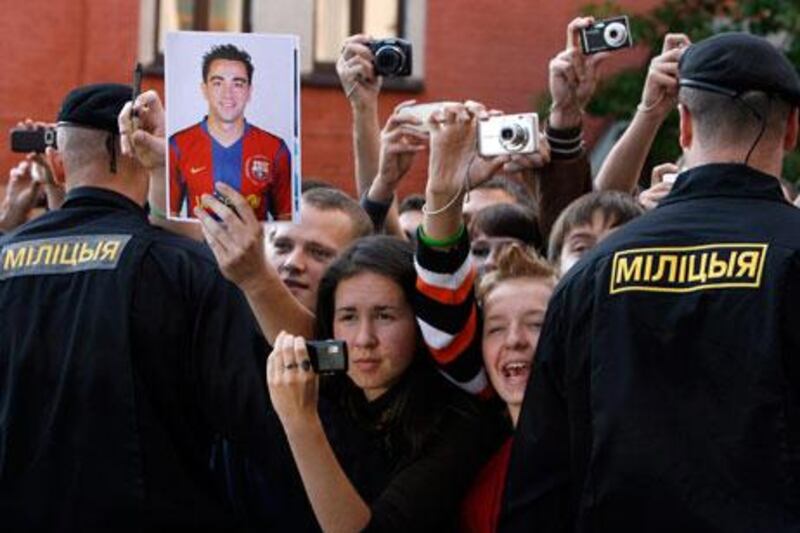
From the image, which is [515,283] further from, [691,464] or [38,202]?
[38,202]

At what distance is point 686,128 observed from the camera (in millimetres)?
3471

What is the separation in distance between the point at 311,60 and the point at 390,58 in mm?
9099

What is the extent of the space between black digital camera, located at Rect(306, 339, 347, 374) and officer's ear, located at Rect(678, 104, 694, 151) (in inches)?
32.4

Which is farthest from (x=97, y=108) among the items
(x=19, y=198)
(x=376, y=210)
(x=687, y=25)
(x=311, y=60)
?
(x=311, y=60)

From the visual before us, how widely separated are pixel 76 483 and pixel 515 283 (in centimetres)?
115

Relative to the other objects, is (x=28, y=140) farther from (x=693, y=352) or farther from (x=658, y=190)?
(x=693, y=352)

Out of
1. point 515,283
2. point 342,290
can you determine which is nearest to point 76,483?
point 342,290

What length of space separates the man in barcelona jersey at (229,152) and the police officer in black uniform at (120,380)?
316mm

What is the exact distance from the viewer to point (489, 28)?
14406 millimetres

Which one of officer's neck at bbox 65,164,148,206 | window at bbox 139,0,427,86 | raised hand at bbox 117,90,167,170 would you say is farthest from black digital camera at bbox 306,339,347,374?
window at bbox 139,0,427,86

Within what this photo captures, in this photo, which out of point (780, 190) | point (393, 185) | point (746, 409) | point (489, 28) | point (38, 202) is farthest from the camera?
point (489, 28)

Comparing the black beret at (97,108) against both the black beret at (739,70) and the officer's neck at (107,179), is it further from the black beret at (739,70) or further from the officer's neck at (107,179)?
the black beret at (739,70)

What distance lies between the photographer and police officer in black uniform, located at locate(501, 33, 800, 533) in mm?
3150

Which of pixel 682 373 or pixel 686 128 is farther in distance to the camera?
pixel 686 128
